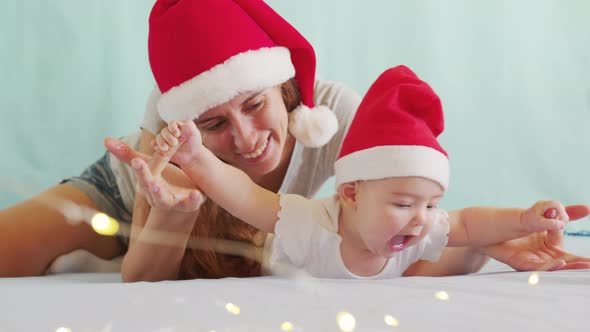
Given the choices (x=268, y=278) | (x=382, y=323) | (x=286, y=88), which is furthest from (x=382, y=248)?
(x=286, y=88)

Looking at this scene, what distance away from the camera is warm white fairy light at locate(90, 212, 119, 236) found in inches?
54.6

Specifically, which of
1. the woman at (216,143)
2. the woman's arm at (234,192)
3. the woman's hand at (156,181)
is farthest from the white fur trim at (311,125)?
the woman's hand at (156,181)

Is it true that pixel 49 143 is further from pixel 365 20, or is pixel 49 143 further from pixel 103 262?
pixel 365 20

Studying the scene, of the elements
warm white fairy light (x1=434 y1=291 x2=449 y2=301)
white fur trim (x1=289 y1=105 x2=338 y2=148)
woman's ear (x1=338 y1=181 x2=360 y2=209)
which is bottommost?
warm white fairy light (x1=434 y1=291 x2=449 y2=301)

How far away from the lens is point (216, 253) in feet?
4.03

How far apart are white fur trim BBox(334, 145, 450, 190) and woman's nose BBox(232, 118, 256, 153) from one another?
19 cm

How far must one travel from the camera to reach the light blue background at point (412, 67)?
184cm

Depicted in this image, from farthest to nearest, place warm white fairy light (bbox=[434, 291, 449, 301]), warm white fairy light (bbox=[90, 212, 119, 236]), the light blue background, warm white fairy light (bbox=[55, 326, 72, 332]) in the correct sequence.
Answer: the light blue background, warm white fairy light (bbox=[90, 212, 119, 236]), warm white fairy light (bbox=[434, 291, 449, 301]), warm white fairy light (bbox=[55, 326, 72, 332])

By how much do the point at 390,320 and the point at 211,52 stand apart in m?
0.56

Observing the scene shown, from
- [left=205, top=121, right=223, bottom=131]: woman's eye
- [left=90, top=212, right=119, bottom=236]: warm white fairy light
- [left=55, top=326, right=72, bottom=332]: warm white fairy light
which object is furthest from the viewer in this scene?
[left=90, top=212, right=119, bottom=236]: warm white fairy light

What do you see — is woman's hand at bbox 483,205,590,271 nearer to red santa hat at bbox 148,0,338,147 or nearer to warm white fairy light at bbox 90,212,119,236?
red santa hat at bbox 148,0,338,147

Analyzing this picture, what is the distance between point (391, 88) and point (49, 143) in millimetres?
1157

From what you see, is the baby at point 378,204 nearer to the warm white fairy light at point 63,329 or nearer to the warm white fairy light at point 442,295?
the warm white fairy light at point 442,295

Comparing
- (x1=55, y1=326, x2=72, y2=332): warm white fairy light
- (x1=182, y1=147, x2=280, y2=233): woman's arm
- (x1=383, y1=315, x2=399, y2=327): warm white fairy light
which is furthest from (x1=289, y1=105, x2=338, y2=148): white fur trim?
(x1=55, y1=326, x2=72, y2=332): warm white fairy light
